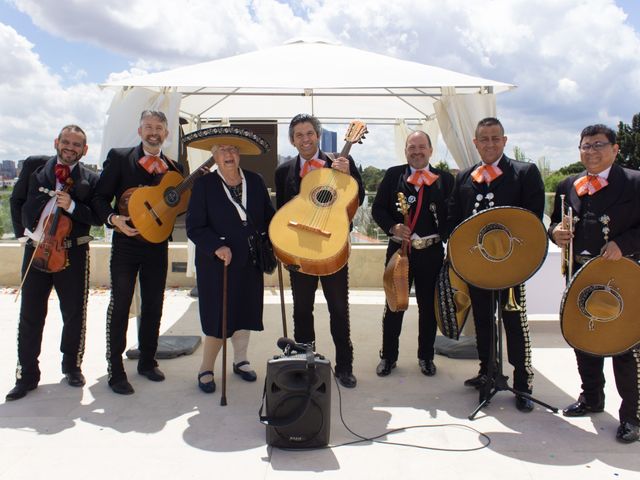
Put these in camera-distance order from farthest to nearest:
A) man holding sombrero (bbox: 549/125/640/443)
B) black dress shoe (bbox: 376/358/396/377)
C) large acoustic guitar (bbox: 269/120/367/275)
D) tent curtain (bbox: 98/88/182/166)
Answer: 1. tent curtain (bbox: 98/88/182/166)
2. black dress shoe (bbox: 376/358/396/377)
3. large acoustic guitar (bbox: 269/120/367/275)
4. man holding sombrero (bbox: 549/125/640/443)

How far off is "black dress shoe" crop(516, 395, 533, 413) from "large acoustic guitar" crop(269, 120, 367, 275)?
4.69 feet

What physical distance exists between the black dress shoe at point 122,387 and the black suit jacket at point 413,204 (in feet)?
6.84

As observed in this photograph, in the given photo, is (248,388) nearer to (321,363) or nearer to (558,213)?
(321,363)

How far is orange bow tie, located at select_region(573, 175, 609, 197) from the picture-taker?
10.2ft

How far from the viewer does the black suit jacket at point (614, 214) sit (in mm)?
3012

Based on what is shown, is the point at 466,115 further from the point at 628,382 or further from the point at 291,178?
the point at 628,382

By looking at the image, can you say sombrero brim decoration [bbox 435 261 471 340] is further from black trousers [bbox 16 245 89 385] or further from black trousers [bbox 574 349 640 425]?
black trousers [bbox 16 245 89 385]

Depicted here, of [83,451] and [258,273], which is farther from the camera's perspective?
[258,273]

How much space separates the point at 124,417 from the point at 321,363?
4.47 ft

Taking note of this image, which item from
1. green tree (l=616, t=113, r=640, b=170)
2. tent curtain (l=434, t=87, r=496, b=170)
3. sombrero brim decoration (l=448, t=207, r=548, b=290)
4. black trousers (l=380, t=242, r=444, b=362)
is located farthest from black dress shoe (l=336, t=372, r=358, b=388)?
green tree (l=616, t=113, r=640, b=170)

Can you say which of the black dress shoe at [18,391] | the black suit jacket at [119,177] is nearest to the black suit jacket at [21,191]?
the black suit jacket at [119,177]

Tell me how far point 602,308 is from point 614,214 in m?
0.53

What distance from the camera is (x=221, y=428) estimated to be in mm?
3213

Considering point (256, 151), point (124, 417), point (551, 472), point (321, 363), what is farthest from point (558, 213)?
point (124, 417)
